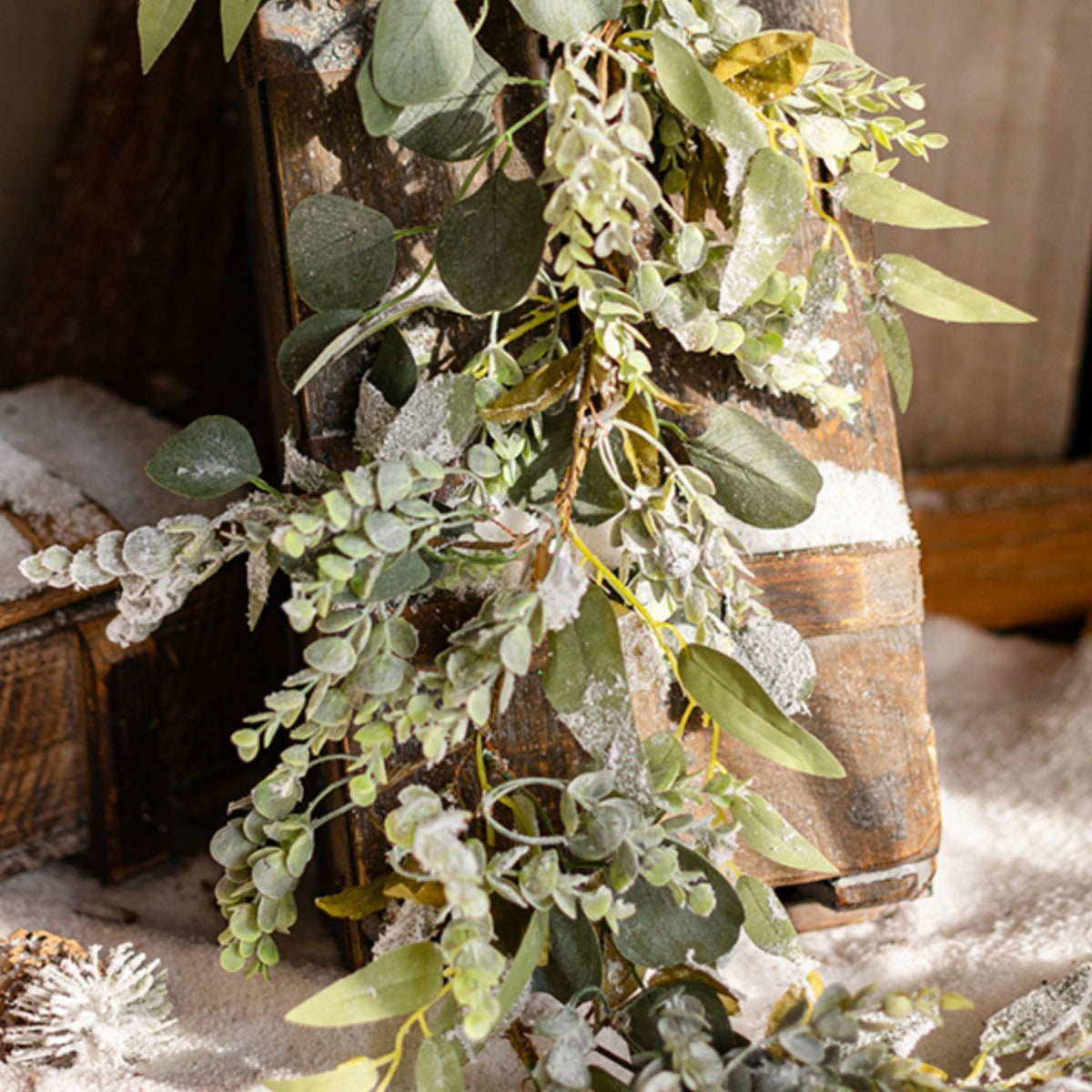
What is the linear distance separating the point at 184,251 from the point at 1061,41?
940 millimetres

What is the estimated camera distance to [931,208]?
2.11 ft

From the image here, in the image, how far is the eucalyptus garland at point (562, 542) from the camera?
51 cm

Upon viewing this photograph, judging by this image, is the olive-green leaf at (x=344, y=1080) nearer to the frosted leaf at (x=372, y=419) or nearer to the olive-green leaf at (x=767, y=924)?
the olive-green leaf at (x=767, y=924)

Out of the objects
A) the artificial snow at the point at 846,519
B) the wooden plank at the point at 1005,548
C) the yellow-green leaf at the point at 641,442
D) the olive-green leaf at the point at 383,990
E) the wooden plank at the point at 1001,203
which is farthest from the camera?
the wooden plank at the point at 1005,548

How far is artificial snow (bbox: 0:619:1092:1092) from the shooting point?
2.13ft

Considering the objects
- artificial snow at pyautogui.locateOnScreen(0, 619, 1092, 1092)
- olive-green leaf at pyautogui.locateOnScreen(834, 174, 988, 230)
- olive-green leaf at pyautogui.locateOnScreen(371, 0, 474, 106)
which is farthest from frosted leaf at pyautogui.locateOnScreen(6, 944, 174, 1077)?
olive-green leaf at pyautogui.locateOnScreen(834, 174, 988, 230)

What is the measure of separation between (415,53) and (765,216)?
0.18 meters

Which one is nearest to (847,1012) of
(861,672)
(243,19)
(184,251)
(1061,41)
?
(861,672)

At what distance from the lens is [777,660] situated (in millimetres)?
638

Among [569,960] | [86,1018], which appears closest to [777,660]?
[569,960]

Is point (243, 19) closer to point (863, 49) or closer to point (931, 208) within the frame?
point (931, 208)

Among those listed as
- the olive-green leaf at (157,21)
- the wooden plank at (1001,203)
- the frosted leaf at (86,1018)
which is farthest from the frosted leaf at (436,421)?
the wooden plank at (1001,203)

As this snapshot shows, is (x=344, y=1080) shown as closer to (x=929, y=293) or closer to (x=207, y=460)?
(x=207, y=460)

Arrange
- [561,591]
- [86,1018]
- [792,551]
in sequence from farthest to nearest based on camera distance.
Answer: [792,551] → [86,1018] → [561,591]
